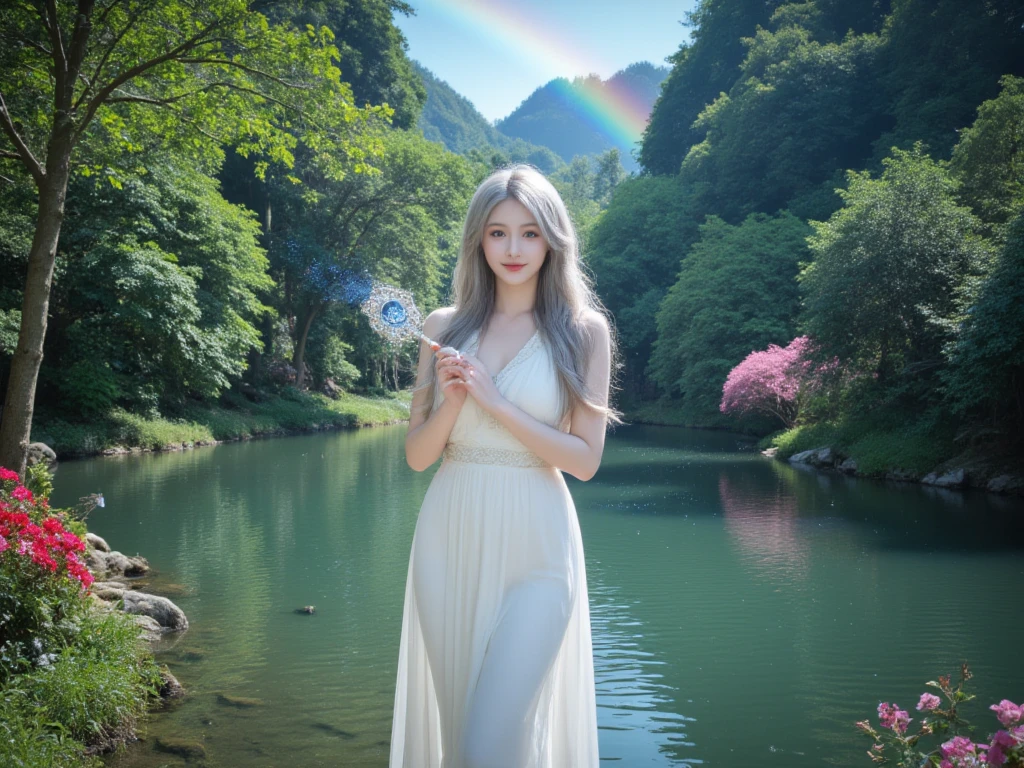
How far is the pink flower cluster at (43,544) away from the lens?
4.93 m

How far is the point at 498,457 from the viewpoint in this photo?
2.77 metres

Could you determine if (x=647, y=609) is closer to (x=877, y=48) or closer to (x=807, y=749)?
(x=807, y=749)

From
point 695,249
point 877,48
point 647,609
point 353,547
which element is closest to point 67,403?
point 353,547

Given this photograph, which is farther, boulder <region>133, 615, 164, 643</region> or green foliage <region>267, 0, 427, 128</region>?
green foliage <region>267, 0, 427, 128</region>

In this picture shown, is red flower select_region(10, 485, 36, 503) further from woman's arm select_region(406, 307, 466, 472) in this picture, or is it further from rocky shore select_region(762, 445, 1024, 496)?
rocky shore select_region(762, 445, 1024, 496)

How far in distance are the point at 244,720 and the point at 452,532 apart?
12.5 feet

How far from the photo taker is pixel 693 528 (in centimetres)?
1333

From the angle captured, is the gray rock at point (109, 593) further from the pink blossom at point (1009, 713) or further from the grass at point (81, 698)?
the pink blossom at point (1009, 713)

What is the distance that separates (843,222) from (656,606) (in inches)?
605

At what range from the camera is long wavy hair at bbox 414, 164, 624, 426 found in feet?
9.18

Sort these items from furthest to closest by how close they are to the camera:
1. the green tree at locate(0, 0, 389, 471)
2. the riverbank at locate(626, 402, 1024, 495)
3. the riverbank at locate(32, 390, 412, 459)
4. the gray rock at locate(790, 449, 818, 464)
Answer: the gray rock at locate(790, 449, 818, 464) < the riverbank at locate(32, 390, 412, 459) < the riverbank at locate(626, 402, 1024, 495) < the green tree at locate(0, 0, 389, 471)

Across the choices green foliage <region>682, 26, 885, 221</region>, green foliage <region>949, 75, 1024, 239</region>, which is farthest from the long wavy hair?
green foliage <region>682, 26, 885, 221</region>

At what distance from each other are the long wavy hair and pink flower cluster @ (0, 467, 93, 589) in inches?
123

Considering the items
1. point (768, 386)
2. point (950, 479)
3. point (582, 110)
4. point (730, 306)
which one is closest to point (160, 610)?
point (950, 479)
